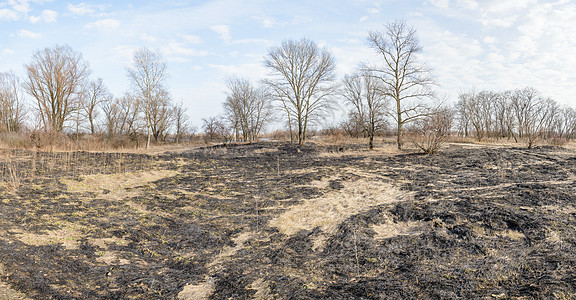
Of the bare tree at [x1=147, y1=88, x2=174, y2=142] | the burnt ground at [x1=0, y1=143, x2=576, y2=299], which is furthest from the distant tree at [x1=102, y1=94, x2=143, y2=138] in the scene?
the burnt ground at [x1=0, y1=143, x2=576, y2=299]

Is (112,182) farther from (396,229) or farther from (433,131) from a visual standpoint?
(433,131)

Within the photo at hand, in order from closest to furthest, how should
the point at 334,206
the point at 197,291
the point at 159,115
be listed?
1. the point at 197,291
2. the point at 334,206
3. the point at 159,115

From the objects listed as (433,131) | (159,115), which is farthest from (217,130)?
(433,131)

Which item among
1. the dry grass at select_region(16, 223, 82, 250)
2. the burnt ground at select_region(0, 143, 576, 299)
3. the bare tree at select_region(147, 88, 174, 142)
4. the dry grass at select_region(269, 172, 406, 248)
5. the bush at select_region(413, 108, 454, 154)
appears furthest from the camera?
the bare tree at select_region(147, 88, 174, 142)

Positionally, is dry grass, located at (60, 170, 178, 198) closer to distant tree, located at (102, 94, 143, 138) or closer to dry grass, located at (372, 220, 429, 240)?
dry grass, located at (372, 220, 429, 240)

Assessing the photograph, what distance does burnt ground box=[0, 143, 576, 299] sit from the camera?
4070mm

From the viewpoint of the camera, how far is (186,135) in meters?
50.6

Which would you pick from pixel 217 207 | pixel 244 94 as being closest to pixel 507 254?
pixel 217 207

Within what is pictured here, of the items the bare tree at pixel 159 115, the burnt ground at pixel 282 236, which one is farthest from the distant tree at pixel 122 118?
the burnt ground at pixel 282 236

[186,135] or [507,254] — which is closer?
[507,254]

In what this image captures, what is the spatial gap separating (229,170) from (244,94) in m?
30.3

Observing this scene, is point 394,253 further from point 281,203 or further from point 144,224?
point 144,224

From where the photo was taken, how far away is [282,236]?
6430 mm

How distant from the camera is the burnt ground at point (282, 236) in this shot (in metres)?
4.07
